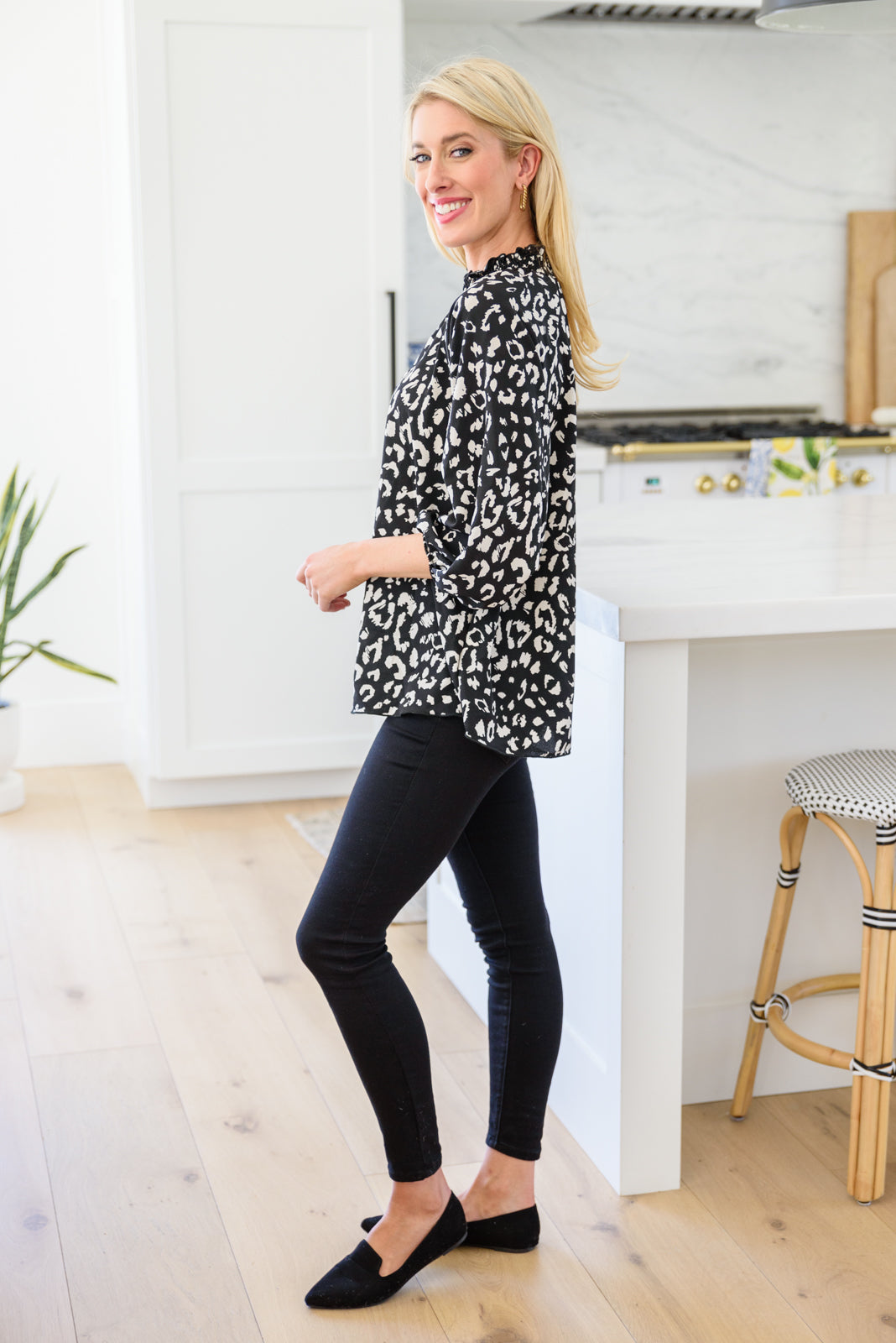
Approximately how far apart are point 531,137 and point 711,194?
10.6 feet

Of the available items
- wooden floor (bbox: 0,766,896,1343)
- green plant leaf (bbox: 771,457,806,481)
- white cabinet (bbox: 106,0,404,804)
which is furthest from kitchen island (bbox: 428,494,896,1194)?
white cabinet (bbox: 106,0,404,804)

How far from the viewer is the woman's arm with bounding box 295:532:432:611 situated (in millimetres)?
1543

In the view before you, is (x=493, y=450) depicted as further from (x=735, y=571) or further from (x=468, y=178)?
(x=735, y=571)

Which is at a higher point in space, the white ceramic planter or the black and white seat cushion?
the black and white seat cushion

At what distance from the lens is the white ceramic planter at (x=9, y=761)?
12.2 feet

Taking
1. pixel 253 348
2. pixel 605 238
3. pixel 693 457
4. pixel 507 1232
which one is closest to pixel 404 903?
pixel 507 1232

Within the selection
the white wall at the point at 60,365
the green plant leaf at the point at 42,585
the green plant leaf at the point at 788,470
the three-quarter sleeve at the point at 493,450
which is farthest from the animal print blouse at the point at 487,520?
the white wall at the point at 60,365

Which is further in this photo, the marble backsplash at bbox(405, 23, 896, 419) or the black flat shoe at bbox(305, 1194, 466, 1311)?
the marble backsplash at bbox(405, 23, 896, 419)

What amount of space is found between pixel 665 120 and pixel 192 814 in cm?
262

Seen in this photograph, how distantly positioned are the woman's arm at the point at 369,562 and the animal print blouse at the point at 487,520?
0.07 feet

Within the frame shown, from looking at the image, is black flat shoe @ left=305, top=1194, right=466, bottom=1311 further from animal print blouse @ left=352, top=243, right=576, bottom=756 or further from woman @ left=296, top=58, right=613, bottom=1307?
animal print blouse @ left=352, top=243, right=576, bottom=756

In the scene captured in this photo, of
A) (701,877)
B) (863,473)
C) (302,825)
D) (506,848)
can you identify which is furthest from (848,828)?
(863,473)

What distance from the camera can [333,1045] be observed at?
7.89 feet

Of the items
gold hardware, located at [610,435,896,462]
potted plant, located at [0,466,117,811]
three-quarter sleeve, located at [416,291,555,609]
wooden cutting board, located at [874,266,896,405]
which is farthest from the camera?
wooden cutting board, located at [874,266,896,405]
